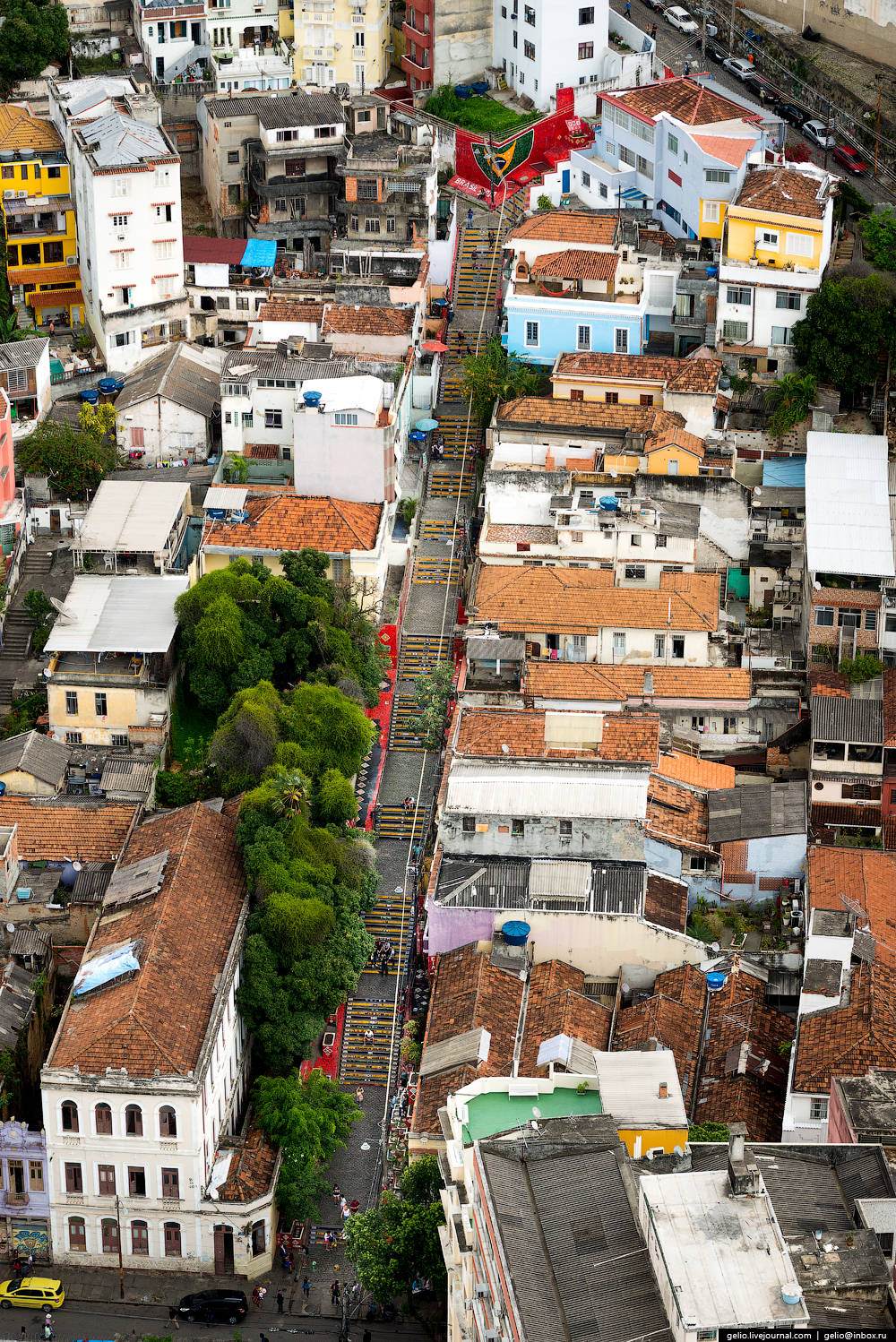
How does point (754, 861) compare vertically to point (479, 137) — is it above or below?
below

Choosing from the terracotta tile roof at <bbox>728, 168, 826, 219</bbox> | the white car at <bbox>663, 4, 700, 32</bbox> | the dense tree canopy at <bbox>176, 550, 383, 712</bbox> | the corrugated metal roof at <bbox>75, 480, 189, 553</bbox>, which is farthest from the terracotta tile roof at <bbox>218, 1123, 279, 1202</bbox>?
the white car at <bbox>663, 4, 700, 32</bbox>

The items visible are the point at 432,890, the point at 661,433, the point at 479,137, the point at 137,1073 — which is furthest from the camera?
the point at 479,137

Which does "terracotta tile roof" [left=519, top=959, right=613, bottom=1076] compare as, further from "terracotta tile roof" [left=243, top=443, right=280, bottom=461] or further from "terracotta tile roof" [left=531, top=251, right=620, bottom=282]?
"terracotta tile roof" [left=531, top=251, right=620, bottom=282]

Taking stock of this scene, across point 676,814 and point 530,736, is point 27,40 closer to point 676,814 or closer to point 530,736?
point 530,736

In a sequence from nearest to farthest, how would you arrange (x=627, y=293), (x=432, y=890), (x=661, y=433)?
(x=432, y=890) < (x=661, y=433) < (x=627, y=293)

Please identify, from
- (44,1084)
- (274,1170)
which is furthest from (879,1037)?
(44,1084)

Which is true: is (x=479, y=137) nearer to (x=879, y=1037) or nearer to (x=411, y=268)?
(x=411, y=268)
